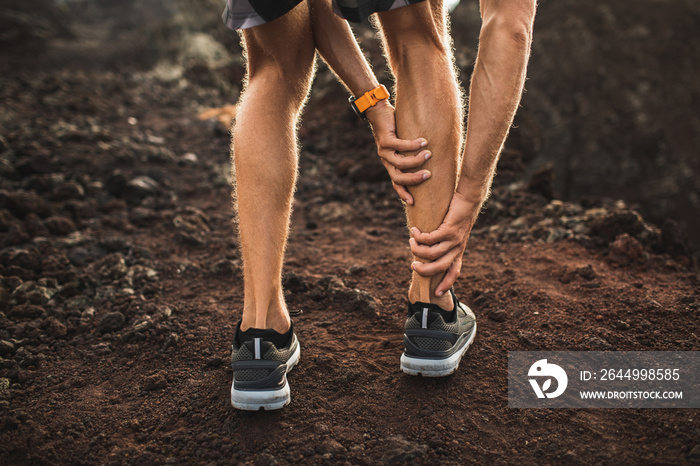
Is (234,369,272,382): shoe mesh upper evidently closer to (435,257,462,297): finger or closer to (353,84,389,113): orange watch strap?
(435,257,462,297): finger

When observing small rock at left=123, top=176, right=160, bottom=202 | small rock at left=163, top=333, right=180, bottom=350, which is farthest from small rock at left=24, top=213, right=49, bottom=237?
small rock at left=163, top=333, right=180, bottom=350

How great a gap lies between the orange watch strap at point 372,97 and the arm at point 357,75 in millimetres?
15

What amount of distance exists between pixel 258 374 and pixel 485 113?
42.9 inches

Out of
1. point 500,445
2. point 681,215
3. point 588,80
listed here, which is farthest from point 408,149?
point 588,80

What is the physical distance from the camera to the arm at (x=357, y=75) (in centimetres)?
168

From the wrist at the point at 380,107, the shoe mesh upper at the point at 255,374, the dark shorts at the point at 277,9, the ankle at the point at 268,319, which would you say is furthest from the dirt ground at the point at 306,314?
the dark shorts at the point at 277,9

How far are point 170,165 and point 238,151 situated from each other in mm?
Answer: 2955

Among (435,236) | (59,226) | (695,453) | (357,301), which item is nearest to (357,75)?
(435,236)

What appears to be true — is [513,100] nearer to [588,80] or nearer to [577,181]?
[577,181]

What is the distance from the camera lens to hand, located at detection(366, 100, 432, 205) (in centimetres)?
161

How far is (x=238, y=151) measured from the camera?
1633 millimetres

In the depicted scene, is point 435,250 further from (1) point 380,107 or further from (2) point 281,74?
(2) point 281,74

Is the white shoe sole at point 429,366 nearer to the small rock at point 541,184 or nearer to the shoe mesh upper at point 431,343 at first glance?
the shoe mesh upper at point 431,343

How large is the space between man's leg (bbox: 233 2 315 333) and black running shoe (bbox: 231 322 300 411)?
2.3 inches
